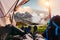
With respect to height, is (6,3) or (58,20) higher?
(6,3)

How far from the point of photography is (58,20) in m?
0.92

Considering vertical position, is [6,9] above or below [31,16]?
above

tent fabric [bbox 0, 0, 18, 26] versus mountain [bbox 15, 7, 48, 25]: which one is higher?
tent fabric [bbox 0, 0, 18, 26]

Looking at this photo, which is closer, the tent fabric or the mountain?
the tent fabric

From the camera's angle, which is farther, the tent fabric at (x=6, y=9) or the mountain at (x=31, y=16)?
the mountain at (x=31, y=16)

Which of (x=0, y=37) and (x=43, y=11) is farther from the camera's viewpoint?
(x=43, y=11)

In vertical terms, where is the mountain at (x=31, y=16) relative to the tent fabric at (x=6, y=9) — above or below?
below

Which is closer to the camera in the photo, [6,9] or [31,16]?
[6,9]

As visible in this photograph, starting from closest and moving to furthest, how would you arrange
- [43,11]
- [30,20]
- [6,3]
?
[6,3]
[30,20]
[43,11]

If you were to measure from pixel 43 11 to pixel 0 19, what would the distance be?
59 cm

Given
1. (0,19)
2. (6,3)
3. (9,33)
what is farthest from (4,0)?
(9,33)

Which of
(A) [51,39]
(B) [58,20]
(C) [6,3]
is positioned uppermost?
(C) [6,3]

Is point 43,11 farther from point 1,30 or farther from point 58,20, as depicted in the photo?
point 1,30

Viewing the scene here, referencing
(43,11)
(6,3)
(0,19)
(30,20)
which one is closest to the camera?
(0,19)
